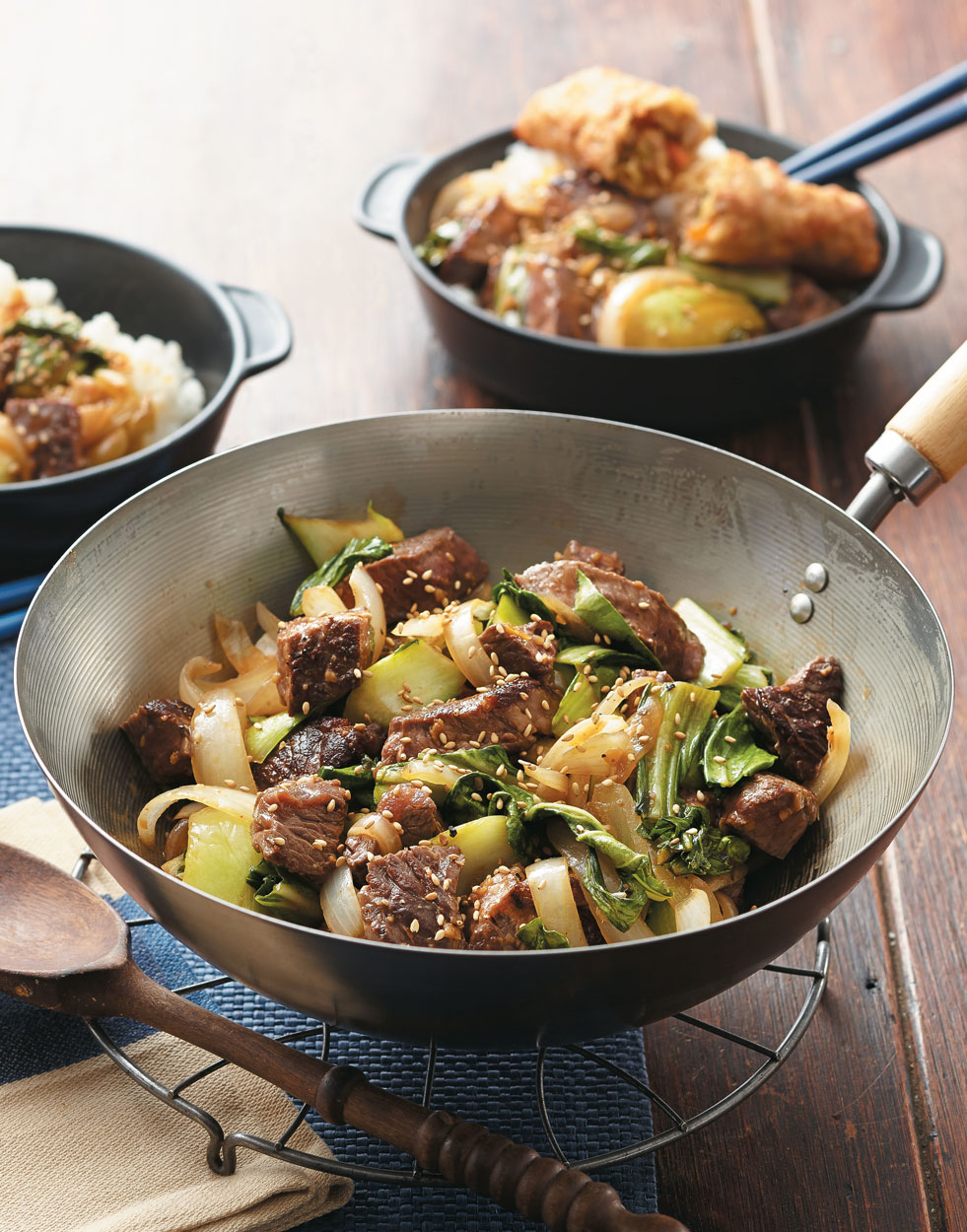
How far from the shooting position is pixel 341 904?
1882mm

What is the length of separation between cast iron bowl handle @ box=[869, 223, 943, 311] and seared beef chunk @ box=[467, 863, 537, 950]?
2.06 metres

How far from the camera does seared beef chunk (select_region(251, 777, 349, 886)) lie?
1868 mm

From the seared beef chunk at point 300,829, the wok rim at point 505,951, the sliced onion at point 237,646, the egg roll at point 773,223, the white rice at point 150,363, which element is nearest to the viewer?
the wok rim at point 505,951

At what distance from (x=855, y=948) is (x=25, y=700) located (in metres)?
1.62

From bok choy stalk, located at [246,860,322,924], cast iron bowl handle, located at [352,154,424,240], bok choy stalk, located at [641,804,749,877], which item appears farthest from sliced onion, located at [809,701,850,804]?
cast iron bowl handle, located at [352,154,424,240]

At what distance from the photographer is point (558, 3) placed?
17.0 feet

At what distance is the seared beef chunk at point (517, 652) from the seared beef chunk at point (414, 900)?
1.42ft

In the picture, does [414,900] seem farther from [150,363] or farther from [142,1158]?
[150,363]

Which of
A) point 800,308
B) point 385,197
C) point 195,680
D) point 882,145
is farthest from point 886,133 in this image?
point 195,680

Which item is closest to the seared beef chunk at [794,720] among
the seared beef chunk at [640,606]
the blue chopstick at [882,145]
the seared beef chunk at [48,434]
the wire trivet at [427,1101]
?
the seared beef chunk at [640,606]

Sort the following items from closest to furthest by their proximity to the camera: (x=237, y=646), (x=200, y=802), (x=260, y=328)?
(x=200, y=802)
(x=237, y=646)
(x=260, y=328)

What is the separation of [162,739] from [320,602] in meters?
0.42

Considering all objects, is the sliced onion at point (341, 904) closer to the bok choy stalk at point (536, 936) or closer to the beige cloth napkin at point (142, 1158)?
the bok choy stalk at point (536, 936)

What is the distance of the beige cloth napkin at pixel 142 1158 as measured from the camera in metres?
1.81
